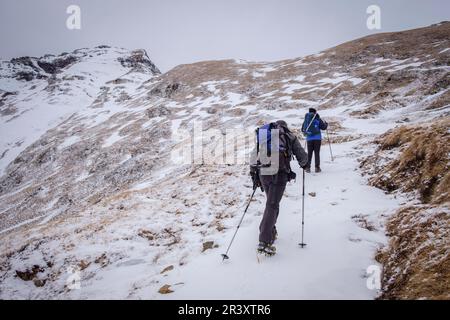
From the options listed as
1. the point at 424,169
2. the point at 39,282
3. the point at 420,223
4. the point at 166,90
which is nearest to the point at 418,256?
the point at 420,223

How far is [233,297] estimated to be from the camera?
527cm

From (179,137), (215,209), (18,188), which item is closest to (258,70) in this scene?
(179,137)

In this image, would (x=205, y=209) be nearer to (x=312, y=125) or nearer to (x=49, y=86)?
(x=312, y=125)

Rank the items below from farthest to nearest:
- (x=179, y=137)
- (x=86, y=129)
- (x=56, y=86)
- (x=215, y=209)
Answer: (x=56, y=86) < (x=86, y=129) < (x=179, y=137) < (x=215, y=209)

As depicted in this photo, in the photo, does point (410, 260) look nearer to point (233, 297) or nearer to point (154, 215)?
point (233, 297)

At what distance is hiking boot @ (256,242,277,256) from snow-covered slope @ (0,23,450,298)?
7.0 inches

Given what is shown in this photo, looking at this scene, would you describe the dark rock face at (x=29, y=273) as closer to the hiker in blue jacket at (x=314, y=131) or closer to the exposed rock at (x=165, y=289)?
the exposed rock at (x=165, y=289)

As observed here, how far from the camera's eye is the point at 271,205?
21.8 feet

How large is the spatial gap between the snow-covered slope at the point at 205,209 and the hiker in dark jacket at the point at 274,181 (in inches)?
17.3

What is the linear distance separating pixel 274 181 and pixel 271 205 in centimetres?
55

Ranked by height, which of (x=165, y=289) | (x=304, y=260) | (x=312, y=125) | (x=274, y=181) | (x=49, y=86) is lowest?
(x=165, y=289)

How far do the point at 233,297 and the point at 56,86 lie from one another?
115179 millimetres

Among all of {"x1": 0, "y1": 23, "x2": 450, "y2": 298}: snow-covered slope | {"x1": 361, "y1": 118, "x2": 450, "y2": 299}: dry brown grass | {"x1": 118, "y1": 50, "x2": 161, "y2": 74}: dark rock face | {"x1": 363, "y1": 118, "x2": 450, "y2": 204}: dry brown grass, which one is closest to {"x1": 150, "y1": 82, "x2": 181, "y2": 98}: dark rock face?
{"x1": 0, "y1": 23, "x2": 450, "y2": 298}: snow-covered slope
